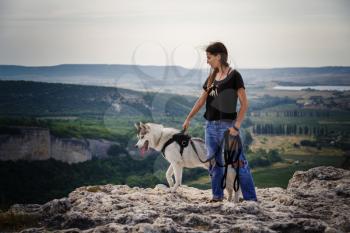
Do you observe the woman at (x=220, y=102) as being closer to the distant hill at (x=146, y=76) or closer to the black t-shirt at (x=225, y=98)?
the black t-shirt at (x=225, y=98)

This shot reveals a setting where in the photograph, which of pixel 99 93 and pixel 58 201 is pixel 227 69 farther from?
pixel 99 93

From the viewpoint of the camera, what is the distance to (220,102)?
880 cm

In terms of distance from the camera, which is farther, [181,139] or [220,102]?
[181,139]

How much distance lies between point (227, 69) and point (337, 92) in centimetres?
13704

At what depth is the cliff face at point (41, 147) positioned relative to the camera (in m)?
74.1

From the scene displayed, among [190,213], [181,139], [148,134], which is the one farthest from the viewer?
[148,134]

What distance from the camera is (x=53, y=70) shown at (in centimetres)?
19575

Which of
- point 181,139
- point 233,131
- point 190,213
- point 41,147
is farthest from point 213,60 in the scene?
point 41,147

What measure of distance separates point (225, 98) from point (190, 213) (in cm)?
213

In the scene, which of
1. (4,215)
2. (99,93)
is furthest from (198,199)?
(99,93)

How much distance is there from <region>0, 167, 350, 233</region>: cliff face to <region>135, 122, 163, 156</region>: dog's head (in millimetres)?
1427

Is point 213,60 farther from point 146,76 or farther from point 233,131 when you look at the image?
point 146,76

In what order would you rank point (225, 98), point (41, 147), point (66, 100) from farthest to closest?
point (66, 100), point (41, 147), point (225, 98)

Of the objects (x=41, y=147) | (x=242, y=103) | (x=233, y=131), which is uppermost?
(x=242, y=103)
